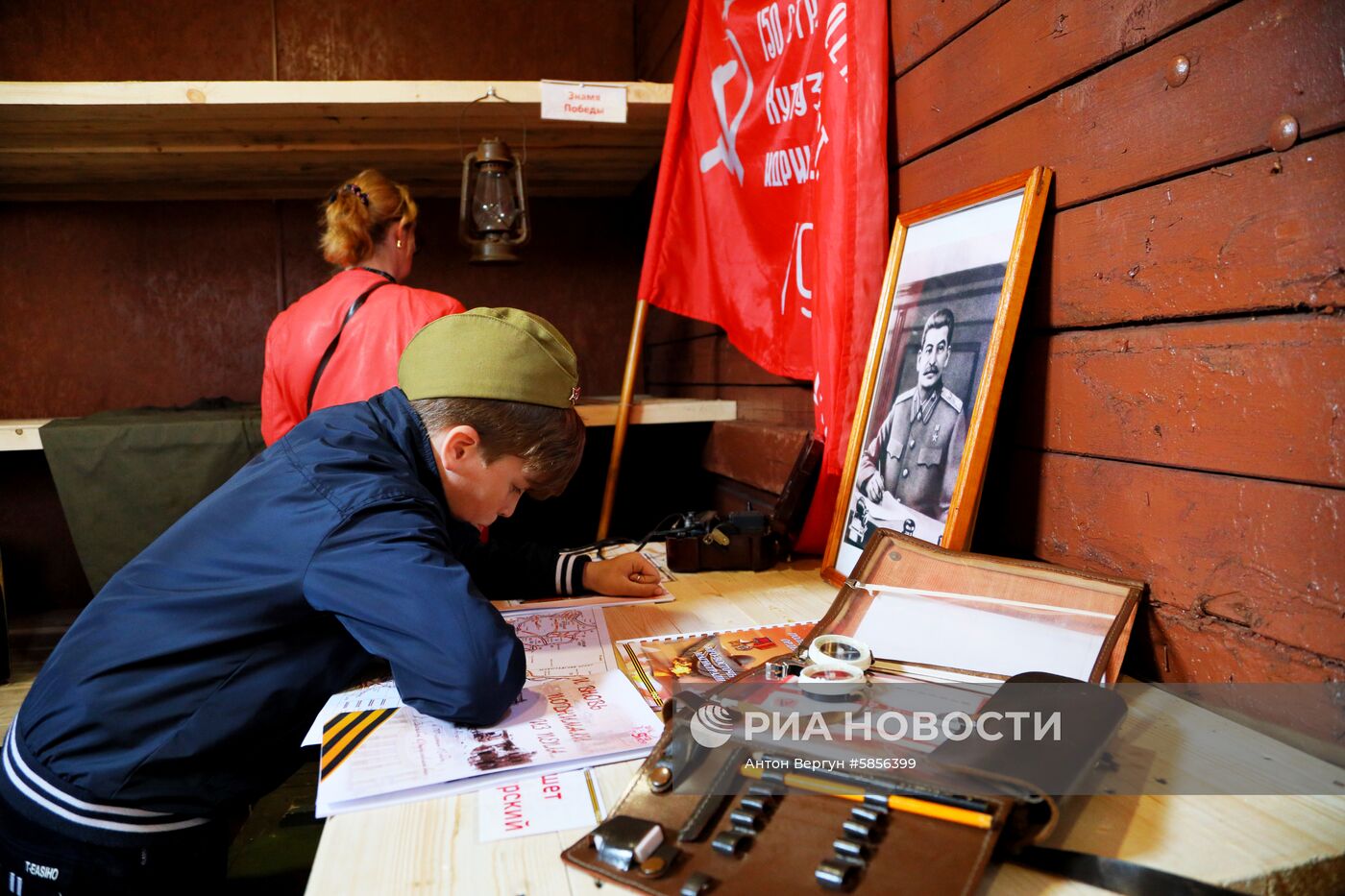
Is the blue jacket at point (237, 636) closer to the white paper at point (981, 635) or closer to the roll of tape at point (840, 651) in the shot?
the roll of tape at point (840, 651)

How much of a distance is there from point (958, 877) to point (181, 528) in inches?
42.3

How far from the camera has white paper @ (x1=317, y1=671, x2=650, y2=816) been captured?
2.63 ft

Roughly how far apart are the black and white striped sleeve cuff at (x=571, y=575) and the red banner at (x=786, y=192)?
19.4 inches

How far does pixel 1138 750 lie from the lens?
0.86 meters

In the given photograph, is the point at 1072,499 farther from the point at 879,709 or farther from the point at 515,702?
the point at 515,702

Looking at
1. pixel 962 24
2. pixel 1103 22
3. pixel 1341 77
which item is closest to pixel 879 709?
pixel 1341 77

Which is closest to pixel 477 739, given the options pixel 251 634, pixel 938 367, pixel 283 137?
pixel 251 634

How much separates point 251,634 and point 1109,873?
0.99 metres

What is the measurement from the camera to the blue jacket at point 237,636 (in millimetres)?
1009

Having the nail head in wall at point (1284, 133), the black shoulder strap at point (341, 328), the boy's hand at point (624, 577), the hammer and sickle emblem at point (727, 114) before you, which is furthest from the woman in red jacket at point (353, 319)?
the nail head in wall at point (1284, 133)

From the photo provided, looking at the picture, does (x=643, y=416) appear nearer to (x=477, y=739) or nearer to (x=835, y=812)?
(x=477, y=739)

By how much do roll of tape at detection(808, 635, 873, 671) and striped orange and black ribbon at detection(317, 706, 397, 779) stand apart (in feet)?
1.67

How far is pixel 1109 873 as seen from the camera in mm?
648

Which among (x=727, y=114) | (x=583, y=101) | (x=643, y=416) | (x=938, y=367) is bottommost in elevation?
(x=643, y=416)
